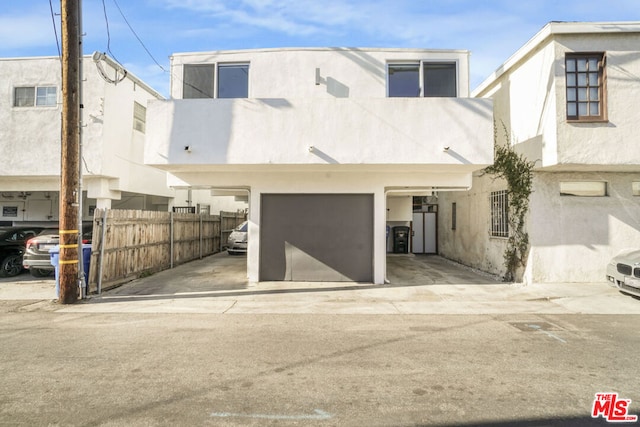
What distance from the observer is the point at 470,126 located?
8898mm

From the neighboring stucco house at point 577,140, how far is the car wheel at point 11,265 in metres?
14.5

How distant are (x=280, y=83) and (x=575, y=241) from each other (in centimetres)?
872

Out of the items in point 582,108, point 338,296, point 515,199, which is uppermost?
point 582,108

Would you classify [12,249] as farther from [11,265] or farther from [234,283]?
[234,283]

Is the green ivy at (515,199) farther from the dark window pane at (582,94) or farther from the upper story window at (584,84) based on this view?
the dark window pane at (582,94)

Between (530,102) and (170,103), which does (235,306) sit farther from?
(530,102)

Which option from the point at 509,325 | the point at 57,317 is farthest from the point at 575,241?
the point at 57,317

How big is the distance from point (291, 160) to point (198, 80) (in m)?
3.88

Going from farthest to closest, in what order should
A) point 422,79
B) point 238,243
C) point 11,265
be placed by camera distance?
1. point 238,243
2. point 11,265
3. point 422,79

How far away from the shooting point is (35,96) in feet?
44.0

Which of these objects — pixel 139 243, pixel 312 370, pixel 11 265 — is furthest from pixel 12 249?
pixel 312 370

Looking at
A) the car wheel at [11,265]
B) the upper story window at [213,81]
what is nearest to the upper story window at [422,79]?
the upper story window at [213,81]

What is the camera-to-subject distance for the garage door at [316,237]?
10492mm

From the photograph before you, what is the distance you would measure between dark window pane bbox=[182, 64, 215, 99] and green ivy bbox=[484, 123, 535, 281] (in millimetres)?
8381
